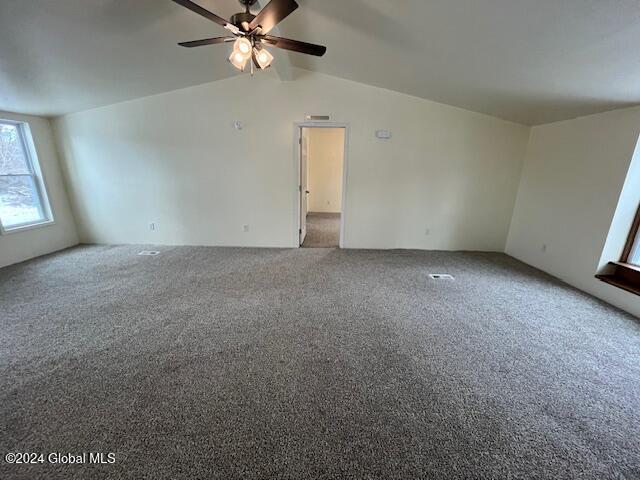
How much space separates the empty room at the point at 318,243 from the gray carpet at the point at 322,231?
0.37 ft

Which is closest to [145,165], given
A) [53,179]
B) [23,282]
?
[53,179]

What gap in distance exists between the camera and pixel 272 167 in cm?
426

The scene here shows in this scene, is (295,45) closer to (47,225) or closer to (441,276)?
(441,276)

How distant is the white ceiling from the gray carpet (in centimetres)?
277

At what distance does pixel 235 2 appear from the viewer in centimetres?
229

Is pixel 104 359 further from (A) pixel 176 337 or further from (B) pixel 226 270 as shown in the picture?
(B) pixel 226 270

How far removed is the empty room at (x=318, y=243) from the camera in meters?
1.43

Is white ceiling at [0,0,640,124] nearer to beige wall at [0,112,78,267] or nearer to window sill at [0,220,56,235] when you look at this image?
beige wall at [0,112,78,267]

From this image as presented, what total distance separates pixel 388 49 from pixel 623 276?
376cm

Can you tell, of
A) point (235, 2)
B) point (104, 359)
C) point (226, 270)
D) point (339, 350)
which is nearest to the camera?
point (104, 359)

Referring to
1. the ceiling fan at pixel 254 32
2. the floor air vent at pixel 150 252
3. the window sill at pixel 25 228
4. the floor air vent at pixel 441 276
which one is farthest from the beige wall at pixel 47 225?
the floor air vent at pixel 441 276

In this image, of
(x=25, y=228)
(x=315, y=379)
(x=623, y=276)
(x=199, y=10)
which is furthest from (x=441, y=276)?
(x=25, y=228)

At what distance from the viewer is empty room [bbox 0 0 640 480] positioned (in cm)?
143

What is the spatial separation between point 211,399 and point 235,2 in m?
3.25
